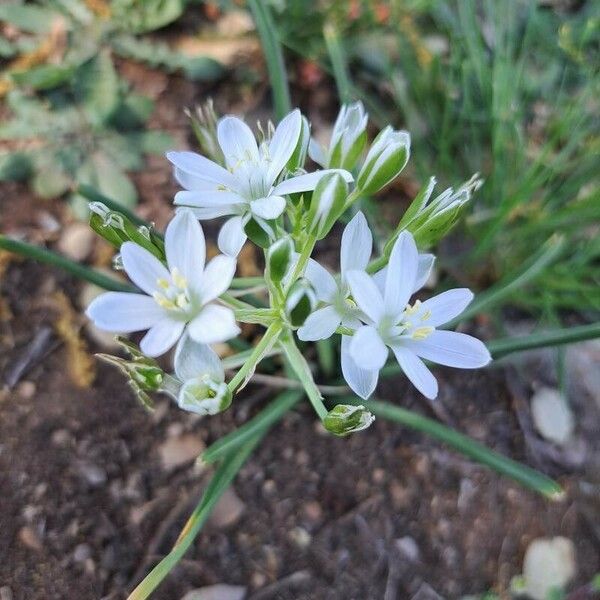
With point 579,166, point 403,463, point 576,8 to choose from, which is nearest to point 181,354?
point 403,463

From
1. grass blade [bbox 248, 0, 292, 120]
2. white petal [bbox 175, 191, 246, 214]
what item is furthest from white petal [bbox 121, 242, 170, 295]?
grass blade [bbox 248, 0, 292, 120]

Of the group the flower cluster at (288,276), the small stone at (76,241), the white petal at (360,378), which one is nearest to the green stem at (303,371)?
the flower cluster at (288,276)

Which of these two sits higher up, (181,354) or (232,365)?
(181,354)

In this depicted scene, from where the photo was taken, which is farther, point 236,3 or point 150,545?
point 236,3

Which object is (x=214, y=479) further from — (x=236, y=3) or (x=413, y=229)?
(x=236, y=3)

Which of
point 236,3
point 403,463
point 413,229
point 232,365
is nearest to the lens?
point 413,229

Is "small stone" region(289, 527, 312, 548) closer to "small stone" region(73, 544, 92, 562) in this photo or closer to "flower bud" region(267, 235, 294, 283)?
"small stone" region(73, 544, 92, 562)

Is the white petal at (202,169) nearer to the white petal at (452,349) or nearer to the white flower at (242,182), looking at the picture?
the white flower at (242,182)
